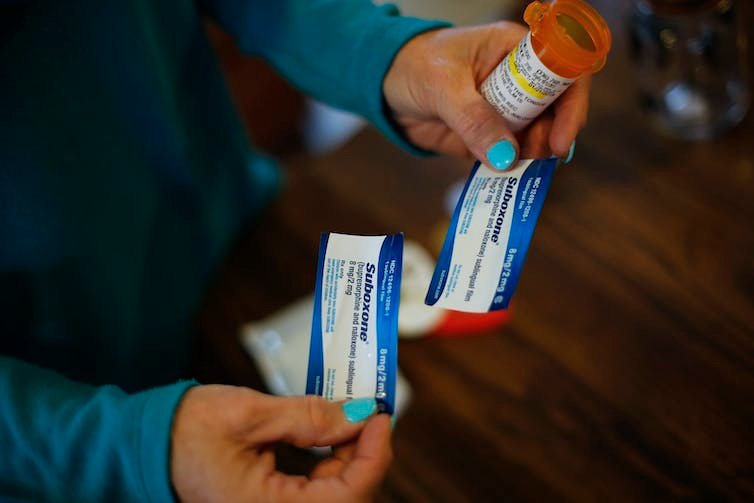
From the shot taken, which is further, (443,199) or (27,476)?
(443,199)

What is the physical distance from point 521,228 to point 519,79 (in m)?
0.11

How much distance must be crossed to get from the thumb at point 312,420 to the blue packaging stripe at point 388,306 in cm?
3

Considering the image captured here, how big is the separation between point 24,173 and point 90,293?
5.5 inches

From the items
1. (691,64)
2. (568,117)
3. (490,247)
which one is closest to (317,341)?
(490,247)

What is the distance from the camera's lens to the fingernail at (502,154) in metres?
0.45

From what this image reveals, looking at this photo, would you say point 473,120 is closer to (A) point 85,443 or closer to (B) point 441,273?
(B) point 441,273

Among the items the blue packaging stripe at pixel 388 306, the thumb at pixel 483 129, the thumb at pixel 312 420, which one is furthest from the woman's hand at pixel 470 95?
the thumb at pixel 312 420

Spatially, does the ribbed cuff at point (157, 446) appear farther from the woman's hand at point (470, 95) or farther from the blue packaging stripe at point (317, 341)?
the woman's hand at point (470, 95)

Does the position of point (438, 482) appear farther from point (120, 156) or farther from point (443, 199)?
point (120, 156)

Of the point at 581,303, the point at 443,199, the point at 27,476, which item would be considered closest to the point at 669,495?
the point at 581,303

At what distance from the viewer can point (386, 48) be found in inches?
21.4

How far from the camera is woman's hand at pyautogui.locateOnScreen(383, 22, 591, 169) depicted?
468 millimetres

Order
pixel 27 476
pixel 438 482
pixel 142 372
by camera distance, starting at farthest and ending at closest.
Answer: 1. pixel 142 372
2. pixel 438 482
3. pixel 27 476

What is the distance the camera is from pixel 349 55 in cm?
58
